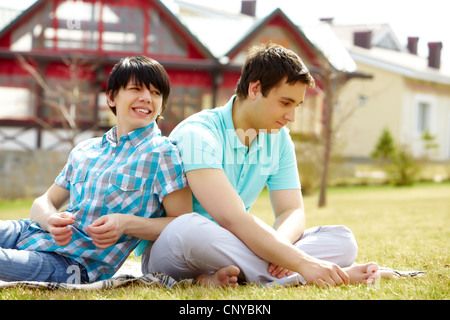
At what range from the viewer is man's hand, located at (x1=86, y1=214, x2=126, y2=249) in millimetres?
2488

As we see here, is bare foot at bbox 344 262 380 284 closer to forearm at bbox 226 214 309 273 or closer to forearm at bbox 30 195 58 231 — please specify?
forearm at bbox 226 214 309 273

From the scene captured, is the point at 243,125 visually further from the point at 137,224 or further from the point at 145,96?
the point at 137,224

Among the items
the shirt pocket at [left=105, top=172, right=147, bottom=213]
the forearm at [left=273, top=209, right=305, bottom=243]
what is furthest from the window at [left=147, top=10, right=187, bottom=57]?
the shirt pocket at [left=105, top=172, right=147, bottom=213]

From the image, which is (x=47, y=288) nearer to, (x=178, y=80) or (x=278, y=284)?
(x=278, y=284)

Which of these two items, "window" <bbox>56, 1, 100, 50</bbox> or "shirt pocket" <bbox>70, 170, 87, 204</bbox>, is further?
"window" <bbox>56, 1, 100, 50</bbox>

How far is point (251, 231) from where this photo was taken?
2561 millimetres

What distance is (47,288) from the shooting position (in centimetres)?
254

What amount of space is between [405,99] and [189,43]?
30.0ft

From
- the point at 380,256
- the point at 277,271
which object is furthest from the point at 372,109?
the point at 277,271

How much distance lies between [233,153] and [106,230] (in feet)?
2.51

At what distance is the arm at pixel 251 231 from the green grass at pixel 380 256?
78 millimetres

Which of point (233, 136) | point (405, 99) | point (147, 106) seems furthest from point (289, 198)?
point (405, 99)

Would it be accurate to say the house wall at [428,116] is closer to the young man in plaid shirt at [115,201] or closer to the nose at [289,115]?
the nose at [289,115]

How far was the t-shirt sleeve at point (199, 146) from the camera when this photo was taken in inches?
105
